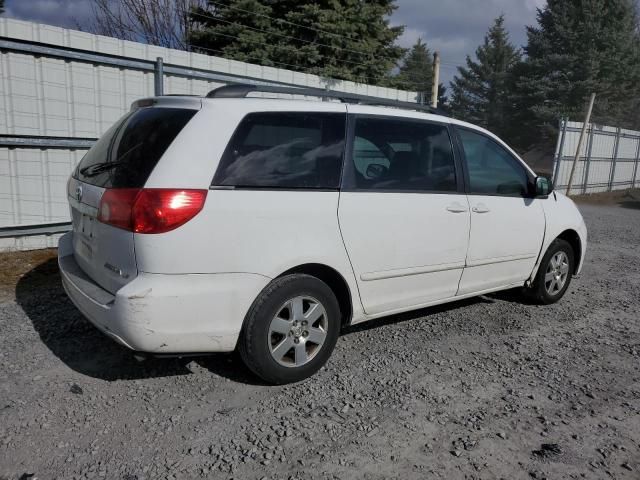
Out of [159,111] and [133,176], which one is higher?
[159,111]

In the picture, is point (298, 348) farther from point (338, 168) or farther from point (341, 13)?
point (341, 13)

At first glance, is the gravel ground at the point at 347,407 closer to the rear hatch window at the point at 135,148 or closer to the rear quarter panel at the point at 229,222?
the rear quarter panel at the point at 229,222

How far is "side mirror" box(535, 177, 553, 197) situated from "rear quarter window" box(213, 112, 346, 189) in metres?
2.15

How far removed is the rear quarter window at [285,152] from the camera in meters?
3.11

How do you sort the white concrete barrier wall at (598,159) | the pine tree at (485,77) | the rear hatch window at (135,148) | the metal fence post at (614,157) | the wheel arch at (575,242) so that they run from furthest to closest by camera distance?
the pine tree at (485,77)
the metal fence post at (614,157)
the white concrete barrier wall at (598,159)
the wheel arch at (575,242)
the rear hatch window at (135,148)

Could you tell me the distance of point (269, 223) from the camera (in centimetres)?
312

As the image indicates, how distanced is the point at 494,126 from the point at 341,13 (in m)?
25.5

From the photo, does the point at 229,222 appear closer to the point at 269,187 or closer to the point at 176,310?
the point at 269,187

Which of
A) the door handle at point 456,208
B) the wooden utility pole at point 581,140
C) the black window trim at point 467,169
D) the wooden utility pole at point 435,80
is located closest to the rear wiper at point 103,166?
the door handle at point 456,208

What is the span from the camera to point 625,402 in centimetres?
339

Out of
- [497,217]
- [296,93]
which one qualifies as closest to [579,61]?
[497,217]

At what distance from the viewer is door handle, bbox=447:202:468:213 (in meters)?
4.07

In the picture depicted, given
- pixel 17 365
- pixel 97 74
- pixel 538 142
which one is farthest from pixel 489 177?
pixel 538 142

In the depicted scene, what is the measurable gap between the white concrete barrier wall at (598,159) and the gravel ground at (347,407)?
13.1m
